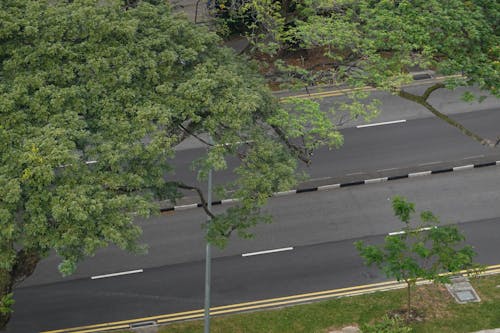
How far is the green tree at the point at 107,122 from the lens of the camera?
1753 centimetres

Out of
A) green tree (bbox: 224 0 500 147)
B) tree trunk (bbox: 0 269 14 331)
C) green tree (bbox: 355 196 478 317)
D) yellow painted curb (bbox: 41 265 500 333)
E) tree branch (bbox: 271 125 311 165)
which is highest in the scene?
green tree (bbox: 224 0 500 147)

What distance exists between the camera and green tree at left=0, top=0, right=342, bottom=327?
1753 cm

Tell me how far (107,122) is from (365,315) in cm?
1033

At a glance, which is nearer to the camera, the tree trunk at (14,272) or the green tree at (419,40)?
the tree trunk at (14,272)

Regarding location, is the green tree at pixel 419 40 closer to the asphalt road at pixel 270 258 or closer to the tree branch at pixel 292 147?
the tree branch at pixel 292 147

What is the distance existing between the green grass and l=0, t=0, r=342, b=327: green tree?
4.86 metres

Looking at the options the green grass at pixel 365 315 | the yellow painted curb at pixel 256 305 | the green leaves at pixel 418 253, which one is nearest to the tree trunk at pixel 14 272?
the yellow painted curb at pixel 256 305

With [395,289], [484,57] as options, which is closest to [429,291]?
[395,289]

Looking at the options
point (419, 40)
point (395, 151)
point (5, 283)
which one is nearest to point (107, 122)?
point (5, 283)

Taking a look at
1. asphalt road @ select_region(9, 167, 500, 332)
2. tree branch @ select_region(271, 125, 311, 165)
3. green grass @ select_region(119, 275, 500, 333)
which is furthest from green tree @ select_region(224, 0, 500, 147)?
green grass @ select_region(119, 275, 500, 333)

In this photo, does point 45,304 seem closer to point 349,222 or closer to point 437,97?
point 349,222

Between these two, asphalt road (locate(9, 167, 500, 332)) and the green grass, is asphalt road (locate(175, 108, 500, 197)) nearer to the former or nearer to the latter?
asphalt road (locate(9, 167, 500, 332))

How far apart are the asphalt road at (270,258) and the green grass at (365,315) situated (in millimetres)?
1038

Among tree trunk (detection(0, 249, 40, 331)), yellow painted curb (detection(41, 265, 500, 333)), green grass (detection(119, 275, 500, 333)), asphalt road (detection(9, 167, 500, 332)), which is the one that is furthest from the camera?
asphalt road (detection(9, 167, 500, 332))
